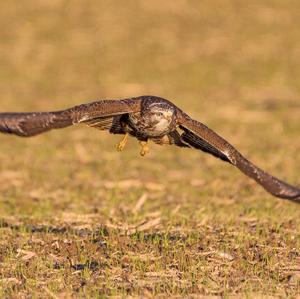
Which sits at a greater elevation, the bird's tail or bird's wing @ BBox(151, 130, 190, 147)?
bird's wing @ BBox(151, 130, 190, 147)

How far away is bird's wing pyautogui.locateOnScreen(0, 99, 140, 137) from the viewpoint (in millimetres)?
8648

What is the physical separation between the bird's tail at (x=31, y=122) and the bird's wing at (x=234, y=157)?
137cm

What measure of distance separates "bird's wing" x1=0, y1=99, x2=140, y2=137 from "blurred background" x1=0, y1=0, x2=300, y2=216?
457cm

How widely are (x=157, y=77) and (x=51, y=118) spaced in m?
16.8

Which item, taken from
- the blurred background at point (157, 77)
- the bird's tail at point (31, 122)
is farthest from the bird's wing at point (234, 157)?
the blurred background at point (157, 77)

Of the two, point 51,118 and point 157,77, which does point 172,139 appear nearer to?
point 51,118

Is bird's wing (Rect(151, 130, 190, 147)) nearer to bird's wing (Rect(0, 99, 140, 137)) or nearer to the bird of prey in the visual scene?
the bird of prey

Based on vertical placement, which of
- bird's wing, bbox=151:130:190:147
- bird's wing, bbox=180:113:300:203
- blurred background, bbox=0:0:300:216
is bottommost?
Result: bird's wing, bbox=180:113:300:203

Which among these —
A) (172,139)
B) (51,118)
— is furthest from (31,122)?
(172,139)

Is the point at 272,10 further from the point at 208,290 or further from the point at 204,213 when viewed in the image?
the point at 208,290

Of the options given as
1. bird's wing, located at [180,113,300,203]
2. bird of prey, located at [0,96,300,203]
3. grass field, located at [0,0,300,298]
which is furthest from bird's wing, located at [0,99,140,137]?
grass field, located at [0,0,300,298]

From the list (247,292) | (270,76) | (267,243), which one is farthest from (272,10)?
(247,292)

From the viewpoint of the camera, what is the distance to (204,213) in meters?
12.2

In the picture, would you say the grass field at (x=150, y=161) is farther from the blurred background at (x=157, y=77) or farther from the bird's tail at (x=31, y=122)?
the bird's tail at (x=31, y=122)
